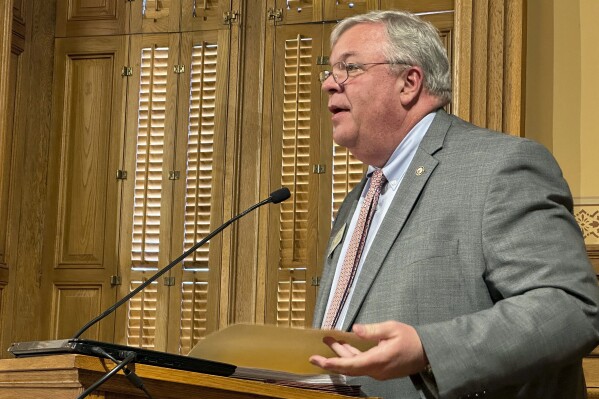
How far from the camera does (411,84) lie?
2406 millimetres

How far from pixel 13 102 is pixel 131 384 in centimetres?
377

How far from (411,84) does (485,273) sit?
2.16ft

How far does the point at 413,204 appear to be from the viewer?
2.04 m

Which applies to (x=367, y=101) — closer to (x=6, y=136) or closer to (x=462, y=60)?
(x=462, y=60)

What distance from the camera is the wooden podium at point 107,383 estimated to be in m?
1.43

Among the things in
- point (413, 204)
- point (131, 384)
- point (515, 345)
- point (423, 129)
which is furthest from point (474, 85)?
point (131, 384)

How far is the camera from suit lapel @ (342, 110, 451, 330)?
6.58 ft

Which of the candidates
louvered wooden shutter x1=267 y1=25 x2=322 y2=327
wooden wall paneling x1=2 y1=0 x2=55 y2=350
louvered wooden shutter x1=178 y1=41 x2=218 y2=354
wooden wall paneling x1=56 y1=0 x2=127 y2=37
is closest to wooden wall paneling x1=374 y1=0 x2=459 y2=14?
louvered wooden shutter x1=267 y1=25 x2=322 y2=327

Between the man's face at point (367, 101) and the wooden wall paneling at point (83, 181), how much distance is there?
8.87 feet

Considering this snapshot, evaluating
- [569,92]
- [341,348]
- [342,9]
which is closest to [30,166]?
[342,9]

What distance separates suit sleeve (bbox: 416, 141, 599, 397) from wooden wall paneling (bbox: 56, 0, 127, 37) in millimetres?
3510

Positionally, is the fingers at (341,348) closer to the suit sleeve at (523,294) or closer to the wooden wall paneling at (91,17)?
the suit sleeve at (523,294)

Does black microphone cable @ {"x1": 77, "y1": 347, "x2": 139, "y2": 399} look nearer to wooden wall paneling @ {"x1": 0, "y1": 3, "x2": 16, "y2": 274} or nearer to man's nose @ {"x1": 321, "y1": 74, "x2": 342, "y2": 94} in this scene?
man's nose @ {"x1": 321, "y1": 74, "x2": 342, "y2": 94}

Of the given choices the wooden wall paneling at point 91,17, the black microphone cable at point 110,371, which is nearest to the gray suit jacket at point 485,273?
the black microphone cable at point 110,371
